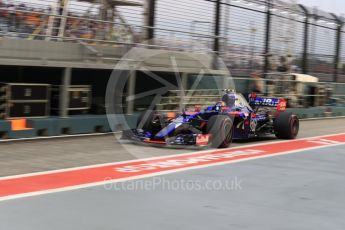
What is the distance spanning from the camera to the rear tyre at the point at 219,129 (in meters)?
10.2

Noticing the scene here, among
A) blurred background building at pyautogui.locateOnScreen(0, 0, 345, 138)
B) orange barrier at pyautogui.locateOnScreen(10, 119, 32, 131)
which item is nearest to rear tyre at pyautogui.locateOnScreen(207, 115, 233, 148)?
blurred background building at pyautogui.locateOnScreen(0, 0, 345, 138)

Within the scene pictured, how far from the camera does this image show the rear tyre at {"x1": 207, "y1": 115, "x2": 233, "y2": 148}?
1024cm

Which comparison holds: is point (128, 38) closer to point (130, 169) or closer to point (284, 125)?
point (284, 125)

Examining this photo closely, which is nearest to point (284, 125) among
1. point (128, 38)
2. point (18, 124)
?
point (128, 38)

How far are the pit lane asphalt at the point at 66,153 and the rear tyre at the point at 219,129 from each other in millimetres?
646

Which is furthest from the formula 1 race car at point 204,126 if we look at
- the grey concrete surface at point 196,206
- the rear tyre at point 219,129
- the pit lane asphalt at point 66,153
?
the grey concrete surface at point 196,206

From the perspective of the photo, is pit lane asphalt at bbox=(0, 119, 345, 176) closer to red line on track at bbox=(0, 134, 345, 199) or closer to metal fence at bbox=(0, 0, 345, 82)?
red line on track at bbox=(0, 134, 345, 199)

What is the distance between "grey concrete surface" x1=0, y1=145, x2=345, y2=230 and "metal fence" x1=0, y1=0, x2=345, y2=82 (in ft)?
18.9

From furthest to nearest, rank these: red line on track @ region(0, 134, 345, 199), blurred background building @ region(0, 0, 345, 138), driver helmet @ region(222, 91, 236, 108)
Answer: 1. blurred background building @ region(0, 0, 345, 138)
2. driver helmet @ region(222, 91, 236, 108)
3. red line on track @ region(0, 134, 345, 199)

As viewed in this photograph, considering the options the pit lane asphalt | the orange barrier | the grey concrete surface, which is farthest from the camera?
the orange barrier

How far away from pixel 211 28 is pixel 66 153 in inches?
374

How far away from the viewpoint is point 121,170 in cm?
805

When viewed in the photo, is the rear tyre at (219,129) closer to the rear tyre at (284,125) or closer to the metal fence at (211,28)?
Result: the rear tyre at (284,125)

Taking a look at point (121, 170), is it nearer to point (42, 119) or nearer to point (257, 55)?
point (42, 119)
